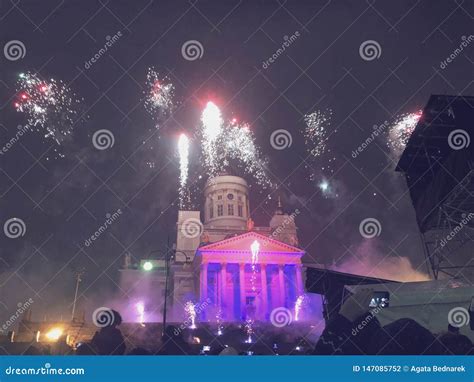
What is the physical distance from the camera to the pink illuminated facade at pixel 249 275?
48531 millimetres

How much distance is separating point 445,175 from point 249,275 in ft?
117

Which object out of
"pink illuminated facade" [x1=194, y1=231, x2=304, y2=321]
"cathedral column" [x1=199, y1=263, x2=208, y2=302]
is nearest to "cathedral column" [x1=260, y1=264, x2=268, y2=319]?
"pink illuminated facade" [x1=194, y1=231, x2=304, y2=321]

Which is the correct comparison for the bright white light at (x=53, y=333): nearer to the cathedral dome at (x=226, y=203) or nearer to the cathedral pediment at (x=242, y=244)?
the cathedral pediment at (x=242, y=244)

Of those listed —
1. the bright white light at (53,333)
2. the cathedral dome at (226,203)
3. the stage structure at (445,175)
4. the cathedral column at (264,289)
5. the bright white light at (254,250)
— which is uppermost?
the cathedral dome at (226,203)

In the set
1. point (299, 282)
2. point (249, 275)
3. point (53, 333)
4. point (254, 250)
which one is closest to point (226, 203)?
point (254, 250)

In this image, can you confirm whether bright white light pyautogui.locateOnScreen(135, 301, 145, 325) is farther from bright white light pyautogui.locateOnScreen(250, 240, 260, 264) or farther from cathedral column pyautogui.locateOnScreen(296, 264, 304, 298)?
cathedral column pyautogui.locateOnScreen(296, 264, 304, 298)

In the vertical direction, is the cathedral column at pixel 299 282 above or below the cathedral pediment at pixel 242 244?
below

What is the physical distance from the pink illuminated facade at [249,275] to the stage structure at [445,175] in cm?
2990

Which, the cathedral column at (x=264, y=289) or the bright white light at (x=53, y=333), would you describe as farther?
the cathedral column at (x=264, y=289)

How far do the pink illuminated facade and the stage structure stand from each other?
98.1 feet

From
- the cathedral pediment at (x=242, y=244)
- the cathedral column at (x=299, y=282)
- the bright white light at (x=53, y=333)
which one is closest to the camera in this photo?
the bright white light at (x=53, y=333)

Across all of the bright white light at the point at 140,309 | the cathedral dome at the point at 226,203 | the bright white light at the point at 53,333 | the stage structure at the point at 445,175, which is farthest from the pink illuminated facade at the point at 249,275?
the stage structure at the point at 445,175

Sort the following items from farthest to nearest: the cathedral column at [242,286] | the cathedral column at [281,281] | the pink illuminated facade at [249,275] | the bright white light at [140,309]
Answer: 1. the bright white light at [140,309]
2. the cathedral column at [281,281]
3. the pink illuminated facade at [249,275]
4. the cathedral column at [242,286]
